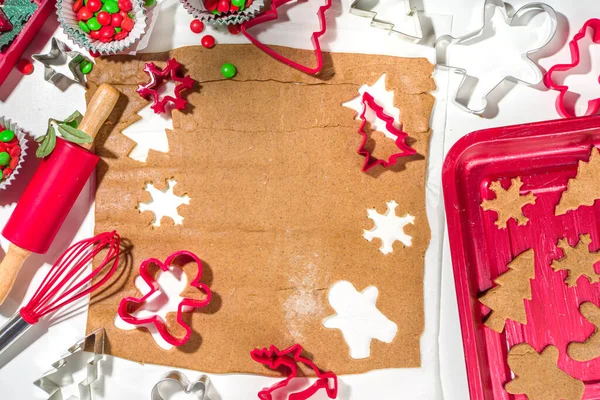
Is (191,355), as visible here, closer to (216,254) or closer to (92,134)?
(216,254)

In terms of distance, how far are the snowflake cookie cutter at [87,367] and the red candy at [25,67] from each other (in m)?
0.52

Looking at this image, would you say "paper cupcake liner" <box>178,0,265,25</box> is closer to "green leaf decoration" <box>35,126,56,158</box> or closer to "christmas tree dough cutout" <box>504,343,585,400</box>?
"green leaf decoration" <box>35,126,56,158</box>

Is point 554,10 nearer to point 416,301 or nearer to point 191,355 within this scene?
point 416,301

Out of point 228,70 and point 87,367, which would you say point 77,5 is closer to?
point 228,70

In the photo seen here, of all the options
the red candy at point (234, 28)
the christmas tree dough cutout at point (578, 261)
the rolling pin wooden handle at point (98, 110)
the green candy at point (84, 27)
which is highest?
the green candy at point (84, 27)

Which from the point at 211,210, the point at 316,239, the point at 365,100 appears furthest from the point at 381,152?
the point at 211,210

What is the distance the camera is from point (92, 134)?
3.32 ft

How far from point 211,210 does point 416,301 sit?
429 mm

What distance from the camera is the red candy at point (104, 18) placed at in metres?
1.02

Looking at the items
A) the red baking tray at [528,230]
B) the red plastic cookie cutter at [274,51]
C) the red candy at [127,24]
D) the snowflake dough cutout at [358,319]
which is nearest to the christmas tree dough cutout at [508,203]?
the red baking tray at [528,230]

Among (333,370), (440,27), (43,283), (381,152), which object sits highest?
(440,27)

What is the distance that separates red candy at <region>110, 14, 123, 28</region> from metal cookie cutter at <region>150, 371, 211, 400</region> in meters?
0.66

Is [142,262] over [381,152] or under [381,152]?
under

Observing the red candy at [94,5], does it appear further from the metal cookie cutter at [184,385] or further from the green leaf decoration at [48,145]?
the metal cookie cutter at [184,385]
